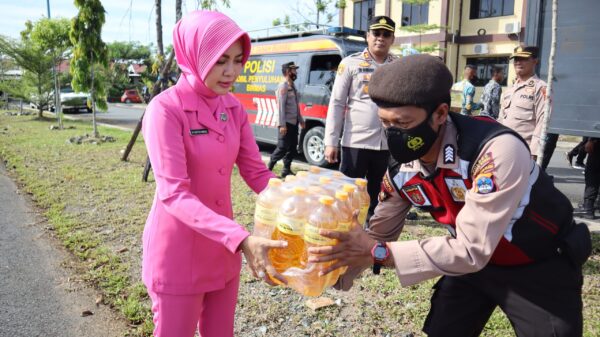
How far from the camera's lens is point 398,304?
10.9 feet

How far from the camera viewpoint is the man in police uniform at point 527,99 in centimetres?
526

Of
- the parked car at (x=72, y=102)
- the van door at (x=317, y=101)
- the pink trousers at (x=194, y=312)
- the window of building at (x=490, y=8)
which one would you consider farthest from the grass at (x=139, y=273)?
the window of building at (x=490, y=8)

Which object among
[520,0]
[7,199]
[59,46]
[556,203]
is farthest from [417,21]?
[556,203]

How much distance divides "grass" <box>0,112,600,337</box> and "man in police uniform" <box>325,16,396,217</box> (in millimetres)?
850

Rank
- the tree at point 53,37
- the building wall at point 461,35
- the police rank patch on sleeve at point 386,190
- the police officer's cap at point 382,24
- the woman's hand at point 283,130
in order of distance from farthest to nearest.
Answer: the building wall at point 461,35
the tree at point 53,37
the woman's hand at point 283,130
the police officer's cap at point 382,24
the police rank patch on sleeve at point 386,190

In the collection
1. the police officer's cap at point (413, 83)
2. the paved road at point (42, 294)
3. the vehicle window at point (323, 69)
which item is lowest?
the paved road at point (42, 294)

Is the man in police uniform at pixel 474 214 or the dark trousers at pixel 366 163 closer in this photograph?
the man in police uniform at pixel 474 214

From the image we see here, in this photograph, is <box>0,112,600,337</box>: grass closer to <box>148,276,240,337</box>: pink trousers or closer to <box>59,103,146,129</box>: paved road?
<box>148,276,240,337</box>: pink trousers

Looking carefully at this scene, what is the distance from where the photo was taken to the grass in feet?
10.1

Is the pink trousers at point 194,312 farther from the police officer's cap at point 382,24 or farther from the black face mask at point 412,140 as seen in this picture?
the police officer's cap at point 382,24

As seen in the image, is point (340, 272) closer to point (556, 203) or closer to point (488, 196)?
point (488, 196)

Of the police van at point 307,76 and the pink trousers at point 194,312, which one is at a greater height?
the police van at point 307,76

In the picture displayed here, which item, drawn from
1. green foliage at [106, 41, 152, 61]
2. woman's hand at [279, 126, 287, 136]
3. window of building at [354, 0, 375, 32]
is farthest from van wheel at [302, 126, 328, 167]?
green foliage at [106, 41, 152, 61]

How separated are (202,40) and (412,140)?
2.84 feet
